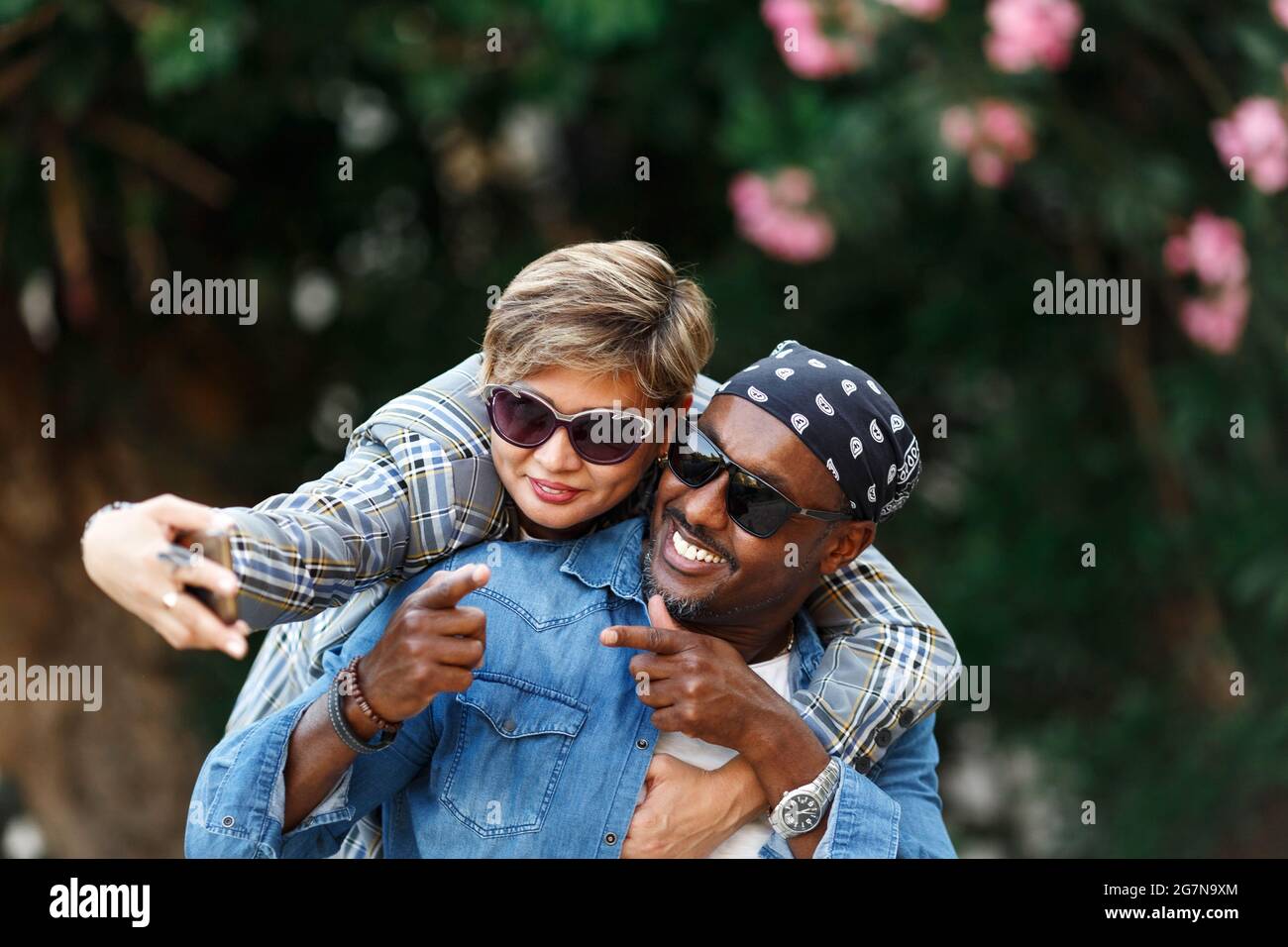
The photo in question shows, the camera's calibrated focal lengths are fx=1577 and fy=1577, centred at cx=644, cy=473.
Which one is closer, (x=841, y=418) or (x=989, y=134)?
(x=841, y=418)

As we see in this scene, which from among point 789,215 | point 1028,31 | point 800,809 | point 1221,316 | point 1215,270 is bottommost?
point 800,809

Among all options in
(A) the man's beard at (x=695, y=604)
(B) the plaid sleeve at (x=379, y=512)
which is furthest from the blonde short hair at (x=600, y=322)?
(A) the man's beard at (x=695, y=604)

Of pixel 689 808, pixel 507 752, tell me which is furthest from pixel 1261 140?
pixel 507 752

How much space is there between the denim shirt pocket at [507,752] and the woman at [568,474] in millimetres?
137

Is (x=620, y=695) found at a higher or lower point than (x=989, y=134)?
lower

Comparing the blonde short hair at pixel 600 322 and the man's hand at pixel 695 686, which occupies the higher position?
the blonde short hair at pixel 600 322

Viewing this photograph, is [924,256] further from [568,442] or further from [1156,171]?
[568,442]

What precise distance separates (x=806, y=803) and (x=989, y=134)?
80.3 inches

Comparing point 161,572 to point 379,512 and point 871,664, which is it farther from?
point 871,664

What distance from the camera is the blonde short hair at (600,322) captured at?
2.05 m

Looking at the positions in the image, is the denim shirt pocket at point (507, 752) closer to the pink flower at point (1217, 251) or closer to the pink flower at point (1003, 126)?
the pink flower at point (1003, 126)

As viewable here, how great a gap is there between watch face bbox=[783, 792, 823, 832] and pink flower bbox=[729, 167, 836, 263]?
1958 mm

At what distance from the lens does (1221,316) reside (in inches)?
Answer: 157

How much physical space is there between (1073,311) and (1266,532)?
81 centimetres
